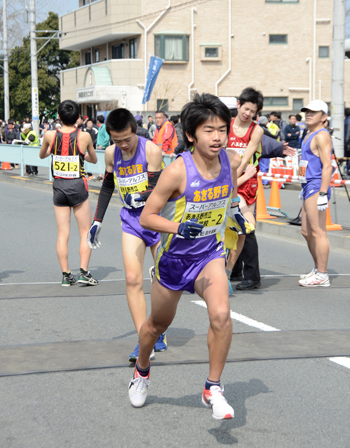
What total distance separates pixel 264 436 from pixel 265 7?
39.6 m

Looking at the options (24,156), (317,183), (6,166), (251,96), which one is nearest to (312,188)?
(317,183)

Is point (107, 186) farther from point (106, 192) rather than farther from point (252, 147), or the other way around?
point (252, 147)

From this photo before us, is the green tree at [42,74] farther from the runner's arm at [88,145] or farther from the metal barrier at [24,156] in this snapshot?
the runner's arm at [88,145]

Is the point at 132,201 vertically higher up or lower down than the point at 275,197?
higher up

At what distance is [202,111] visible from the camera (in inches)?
145

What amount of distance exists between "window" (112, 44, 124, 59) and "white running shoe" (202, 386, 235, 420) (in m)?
39.9

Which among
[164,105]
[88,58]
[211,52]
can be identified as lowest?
[164,105]

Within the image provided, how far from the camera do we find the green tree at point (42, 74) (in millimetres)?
59438

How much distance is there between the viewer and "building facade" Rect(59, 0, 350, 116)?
129 ft

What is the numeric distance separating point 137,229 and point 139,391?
4.72 ft

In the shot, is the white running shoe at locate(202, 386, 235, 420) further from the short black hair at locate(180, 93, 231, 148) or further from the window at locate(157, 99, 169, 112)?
the window at locate(157, 99, 169, 112)

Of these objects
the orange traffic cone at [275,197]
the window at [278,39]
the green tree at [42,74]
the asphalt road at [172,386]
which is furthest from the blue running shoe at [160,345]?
the green tree at [42,74]

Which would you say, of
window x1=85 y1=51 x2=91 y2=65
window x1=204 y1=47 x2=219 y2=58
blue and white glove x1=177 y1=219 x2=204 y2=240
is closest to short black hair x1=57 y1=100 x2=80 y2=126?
blue and white glove x1=177 y1=219 x2=204 y2=240

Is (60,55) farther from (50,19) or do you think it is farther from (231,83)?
(231,83)
